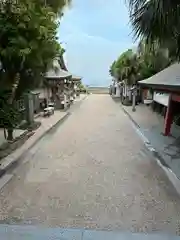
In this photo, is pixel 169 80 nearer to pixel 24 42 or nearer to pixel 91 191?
pixel 24 42

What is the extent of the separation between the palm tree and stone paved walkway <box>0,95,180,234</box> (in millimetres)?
3211

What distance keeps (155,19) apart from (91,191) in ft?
11.8

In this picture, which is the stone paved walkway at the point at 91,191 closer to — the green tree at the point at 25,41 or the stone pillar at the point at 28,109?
the green tree at the point at 25,41

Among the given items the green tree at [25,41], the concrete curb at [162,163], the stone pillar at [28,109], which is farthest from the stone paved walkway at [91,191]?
the stone pillar at [28,109]

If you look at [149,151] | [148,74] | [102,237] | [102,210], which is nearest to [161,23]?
[102,210]

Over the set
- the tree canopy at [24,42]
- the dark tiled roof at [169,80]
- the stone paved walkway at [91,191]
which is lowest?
Result: the stone paved walkway at [91,191]

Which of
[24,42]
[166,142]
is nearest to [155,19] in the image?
[24,42]

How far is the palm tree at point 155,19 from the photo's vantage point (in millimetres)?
5945

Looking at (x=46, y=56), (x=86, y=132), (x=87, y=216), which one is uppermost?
(x=46, y=56)

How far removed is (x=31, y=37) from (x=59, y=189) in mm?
6886

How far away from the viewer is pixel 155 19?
Answer: 248 inches

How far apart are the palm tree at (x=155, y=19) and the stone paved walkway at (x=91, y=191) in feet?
10.5

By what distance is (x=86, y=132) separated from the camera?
585 inches

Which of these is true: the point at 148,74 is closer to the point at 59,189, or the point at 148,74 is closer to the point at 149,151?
the point at 149,151
